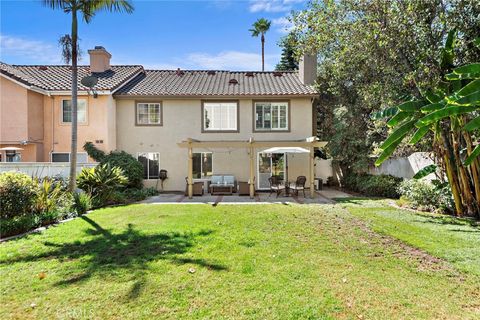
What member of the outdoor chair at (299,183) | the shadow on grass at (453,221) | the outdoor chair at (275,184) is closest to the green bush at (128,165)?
the outdoor chair at (275,184)

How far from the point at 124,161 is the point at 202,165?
5117mm

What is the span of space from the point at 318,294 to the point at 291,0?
14.3 meters

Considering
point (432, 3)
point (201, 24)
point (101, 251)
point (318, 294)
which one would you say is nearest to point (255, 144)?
point (201, 24)

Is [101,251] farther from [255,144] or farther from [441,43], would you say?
[441,43]

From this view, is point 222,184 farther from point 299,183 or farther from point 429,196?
point 429,196

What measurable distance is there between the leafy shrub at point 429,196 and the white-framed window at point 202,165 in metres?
12.2

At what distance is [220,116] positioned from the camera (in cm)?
2045

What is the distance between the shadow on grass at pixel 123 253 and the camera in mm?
5729

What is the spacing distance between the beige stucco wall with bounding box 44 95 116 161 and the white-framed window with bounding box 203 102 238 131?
6.34 meters

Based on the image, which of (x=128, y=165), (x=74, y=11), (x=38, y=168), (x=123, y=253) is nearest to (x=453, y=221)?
(x=123, y=253)

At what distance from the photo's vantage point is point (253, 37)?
39.5m

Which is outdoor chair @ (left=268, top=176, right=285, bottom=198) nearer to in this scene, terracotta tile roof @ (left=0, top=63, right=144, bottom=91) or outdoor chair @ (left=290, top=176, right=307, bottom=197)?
outdoor chair @ (left=290, top=176, right=307, bottom=197)

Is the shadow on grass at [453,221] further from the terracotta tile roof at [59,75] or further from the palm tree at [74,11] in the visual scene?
the terracotta tile roof at [59,75]

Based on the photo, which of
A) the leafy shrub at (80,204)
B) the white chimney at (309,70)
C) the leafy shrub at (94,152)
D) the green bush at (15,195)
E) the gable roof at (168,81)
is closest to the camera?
the green bush at (15,195)
